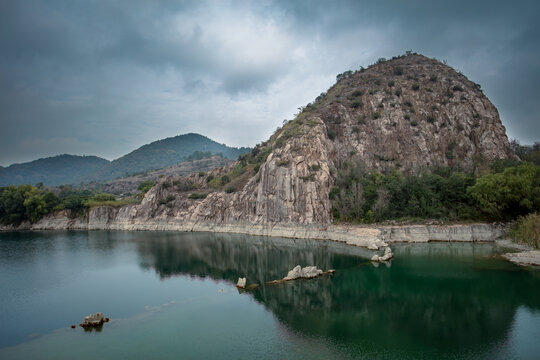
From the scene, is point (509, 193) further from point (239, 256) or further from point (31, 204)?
point (31, 204)

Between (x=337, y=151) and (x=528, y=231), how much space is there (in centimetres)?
3746

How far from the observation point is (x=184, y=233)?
64.9m

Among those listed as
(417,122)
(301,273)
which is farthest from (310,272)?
(417,122)

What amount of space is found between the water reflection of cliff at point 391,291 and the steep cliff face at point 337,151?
50.3ft

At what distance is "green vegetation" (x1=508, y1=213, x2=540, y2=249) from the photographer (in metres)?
34.1

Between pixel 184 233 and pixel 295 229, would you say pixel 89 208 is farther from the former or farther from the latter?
pixel 295 229

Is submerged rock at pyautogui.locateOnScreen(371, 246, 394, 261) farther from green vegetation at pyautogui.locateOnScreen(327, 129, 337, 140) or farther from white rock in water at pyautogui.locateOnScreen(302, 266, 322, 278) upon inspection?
green vegetation at pyautogui.locateOnScreen(327, 129, 337, 140)

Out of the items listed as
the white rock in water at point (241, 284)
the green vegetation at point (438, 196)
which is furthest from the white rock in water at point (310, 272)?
the green vegetation at point (438, 196)

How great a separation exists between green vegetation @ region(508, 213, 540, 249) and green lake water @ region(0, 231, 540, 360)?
3.52 meters

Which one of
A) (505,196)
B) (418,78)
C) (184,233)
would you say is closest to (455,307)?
(505,196)

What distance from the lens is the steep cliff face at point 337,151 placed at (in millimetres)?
58250

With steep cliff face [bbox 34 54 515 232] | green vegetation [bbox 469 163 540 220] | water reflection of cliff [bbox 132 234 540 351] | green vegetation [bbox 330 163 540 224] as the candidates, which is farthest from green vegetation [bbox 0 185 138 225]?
green vegetation [bbox 469 163 540 220]

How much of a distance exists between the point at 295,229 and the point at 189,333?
3548 centimetres

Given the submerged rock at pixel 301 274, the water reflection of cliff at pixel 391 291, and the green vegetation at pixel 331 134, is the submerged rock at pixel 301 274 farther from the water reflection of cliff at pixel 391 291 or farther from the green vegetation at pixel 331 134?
the green vegetation at pixel 331 134
